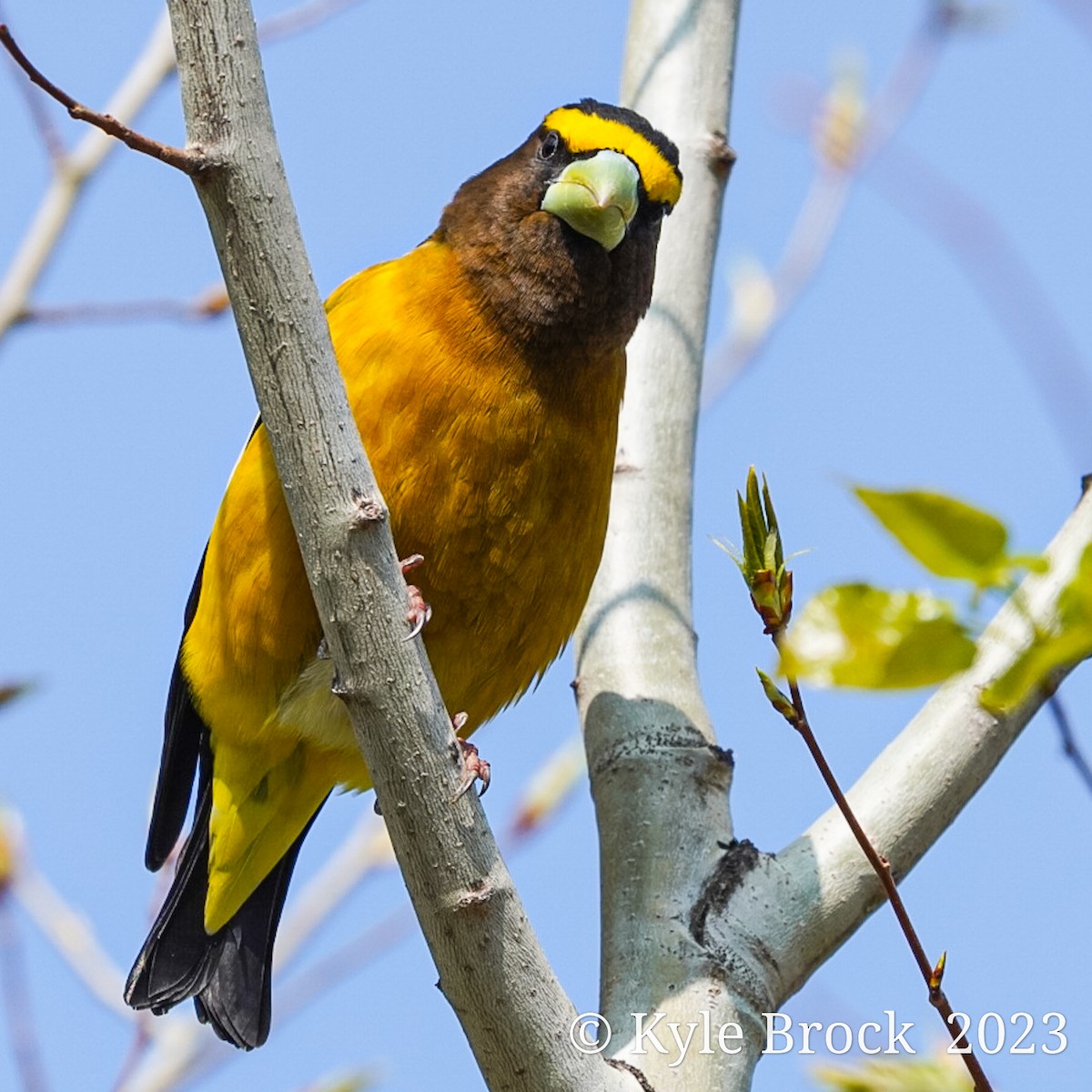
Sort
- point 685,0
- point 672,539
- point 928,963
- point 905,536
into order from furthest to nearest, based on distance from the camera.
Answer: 1. point 685,0
2. point 672,539
3. point 928,963
4. point 905,536

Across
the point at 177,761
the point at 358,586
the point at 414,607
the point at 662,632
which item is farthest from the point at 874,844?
the point at 177,761

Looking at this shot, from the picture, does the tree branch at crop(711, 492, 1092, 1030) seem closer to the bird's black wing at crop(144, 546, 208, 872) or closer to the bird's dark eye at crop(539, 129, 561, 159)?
the bird's black wing at crop(144, 546, 208, 872)

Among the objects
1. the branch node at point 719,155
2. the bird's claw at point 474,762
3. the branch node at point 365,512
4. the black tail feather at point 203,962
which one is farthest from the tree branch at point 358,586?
the branch node at point 719,155

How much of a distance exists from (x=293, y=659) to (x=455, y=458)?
60cm

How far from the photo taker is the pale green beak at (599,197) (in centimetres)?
365

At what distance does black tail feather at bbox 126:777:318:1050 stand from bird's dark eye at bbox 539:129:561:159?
6.06ft

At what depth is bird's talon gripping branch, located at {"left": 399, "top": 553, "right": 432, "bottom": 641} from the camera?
2.52 metres

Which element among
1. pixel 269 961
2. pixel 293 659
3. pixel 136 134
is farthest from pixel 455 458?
pixel 269 961

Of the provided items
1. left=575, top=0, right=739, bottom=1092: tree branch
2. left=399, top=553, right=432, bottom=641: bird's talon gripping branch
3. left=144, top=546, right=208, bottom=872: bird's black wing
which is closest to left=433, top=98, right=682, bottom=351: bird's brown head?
left=575, top=0, right=739, bottom=1092: tree branch

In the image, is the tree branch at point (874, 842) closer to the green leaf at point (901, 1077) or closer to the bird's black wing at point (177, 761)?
the green leaf at point (901, 1077)

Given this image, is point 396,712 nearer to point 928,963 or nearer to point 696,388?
point 928,963

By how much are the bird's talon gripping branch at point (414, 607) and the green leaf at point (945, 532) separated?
1.44 m

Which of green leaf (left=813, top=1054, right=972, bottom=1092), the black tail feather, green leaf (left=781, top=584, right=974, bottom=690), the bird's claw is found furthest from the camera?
the black tail feather

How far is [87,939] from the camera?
405 centimetres
